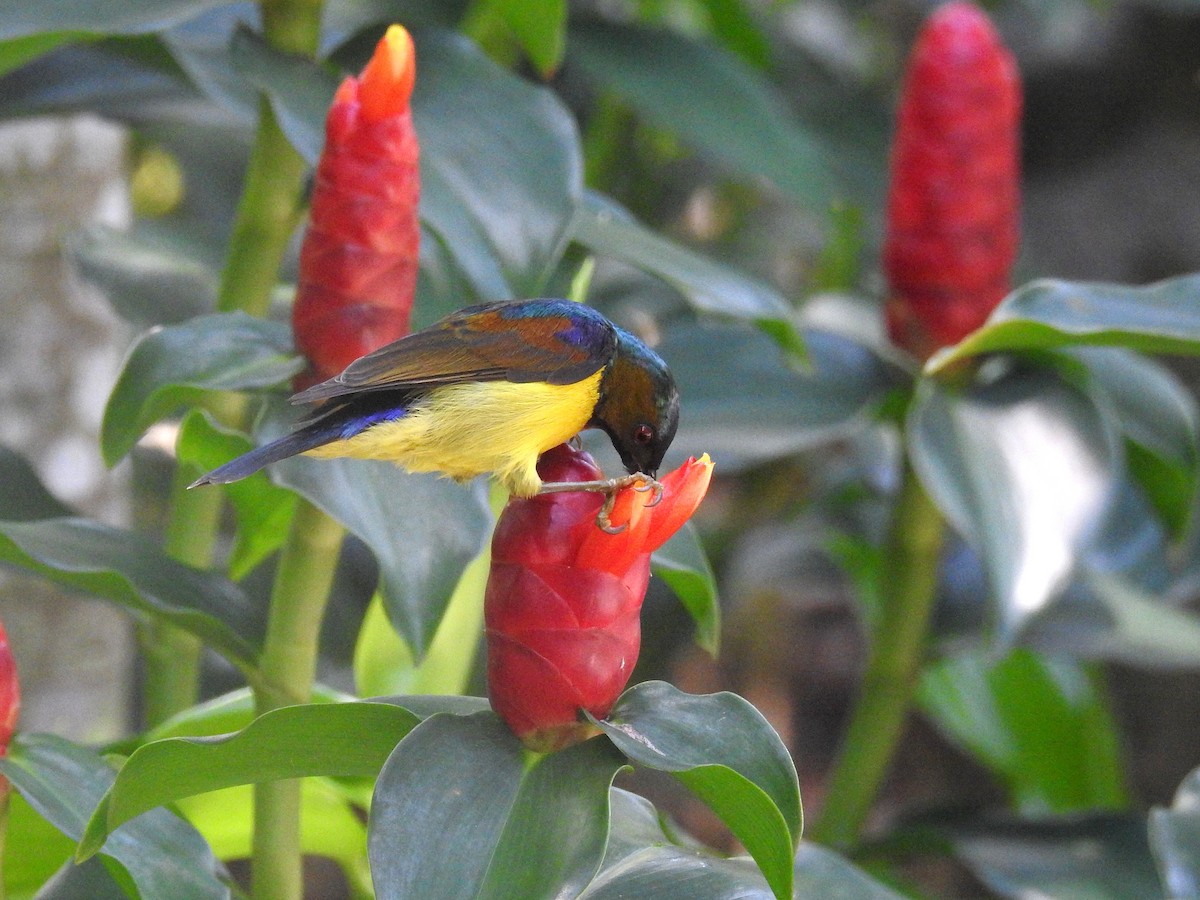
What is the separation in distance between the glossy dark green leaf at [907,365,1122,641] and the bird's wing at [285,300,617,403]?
0.40m

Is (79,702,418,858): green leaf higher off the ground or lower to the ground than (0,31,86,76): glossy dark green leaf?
lower

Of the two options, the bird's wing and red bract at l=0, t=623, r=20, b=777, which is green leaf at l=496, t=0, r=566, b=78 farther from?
red bract at l=0, t=623, r=20, b=777

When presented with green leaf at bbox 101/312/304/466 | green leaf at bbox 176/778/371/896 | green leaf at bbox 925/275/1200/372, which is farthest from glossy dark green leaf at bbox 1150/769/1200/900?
green leaf at bbox 101/312/304/466

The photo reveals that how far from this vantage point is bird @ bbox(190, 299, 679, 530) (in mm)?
706

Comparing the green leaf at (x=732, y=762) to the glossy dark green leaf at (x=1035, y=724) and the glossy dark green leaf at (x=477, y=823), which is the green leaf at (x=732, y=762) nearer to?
the glossy dark green leaf at (x=477, y=823)

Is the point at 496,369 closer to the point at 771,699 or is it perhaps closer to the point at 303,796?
the point at 303,796

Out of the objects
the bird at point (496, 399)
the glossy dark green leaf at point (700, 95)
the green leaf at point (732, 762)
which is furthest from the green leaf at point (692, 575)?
the glossy dark green leaf at point (700, 95)

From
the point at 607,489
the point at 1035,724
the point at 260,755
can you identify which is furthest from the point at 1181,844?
the point at 1035,724

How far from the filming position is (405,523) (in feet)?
2.40

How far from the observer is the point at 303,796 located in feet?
2.97

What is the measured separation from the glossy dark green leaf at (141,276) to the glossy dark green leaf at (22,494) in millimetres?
304

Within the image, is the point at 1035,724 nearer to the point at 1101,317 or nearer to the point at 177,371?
the point at 1101,317

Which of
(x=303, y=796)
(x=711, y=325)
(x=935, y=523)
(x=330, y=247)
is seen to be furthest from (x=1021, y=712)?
(x=330, y=247)

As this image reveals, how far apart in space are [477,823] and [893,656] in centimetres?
88
